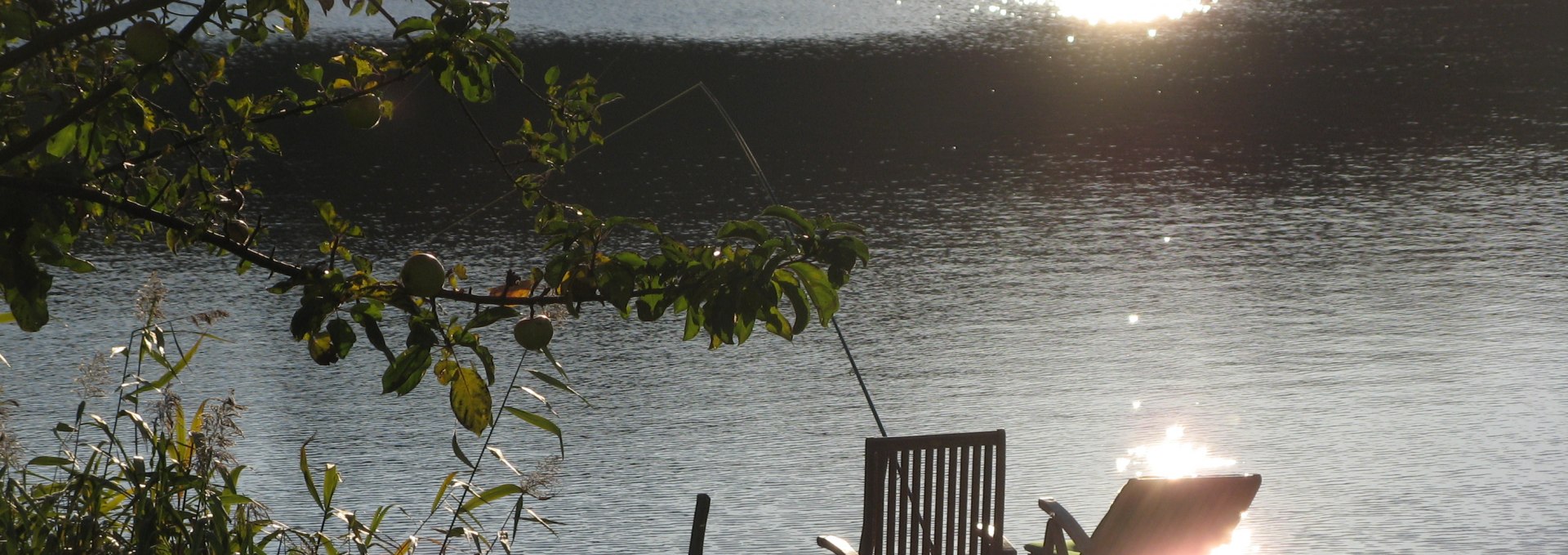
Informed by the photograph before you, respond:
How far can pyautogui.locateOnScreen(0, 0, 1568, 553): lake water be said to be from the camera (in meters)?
4.72

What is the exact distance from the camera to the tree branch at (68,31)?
1.49 meters

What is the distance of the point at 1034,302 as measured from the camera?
708cm

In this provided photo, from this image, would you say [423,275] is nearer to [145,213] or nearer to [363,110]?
[145,213]

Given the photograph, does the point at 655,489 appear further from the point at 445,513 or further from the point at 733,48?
the point at 733,48

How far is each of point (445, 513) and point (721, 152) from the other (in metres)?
7.14

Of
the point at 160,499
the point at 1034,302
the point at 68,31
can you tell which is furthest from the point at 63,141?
the point at 1034,302

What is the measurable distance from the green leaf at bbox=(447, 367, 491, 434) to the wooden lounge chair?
2.09 meters

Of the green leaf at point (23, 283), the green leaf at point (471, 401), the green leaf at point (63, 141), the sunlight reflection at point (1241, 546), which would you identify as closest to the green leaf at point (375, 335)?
the green leaf at point (471, 401)

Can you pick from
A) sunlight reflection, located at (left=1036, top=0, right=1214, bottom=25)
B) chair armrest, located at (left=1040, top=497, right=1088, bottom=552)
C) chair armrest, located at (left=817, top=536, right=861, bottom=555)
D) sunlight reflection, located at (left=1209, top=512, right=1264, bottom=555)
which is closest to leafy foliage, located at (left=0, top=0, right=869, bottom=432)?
chair armrest, located at (left=817, top=536, right=861, bottom=555)

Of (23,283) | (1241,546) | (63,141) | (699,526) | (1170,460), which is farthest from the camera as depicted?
(1170,460)

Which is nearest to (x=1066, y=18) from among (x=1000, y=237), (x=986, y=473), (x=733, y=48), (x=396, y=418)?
(x=733, y=48)

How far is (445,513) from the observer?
4438mm

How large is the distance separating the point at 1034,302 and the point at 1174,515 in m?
3.63

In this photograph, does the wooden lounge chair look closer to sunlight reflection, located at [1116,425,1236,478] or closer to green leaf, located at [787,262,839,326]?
sunlight reflection, located at [1116,425,1236,478]
